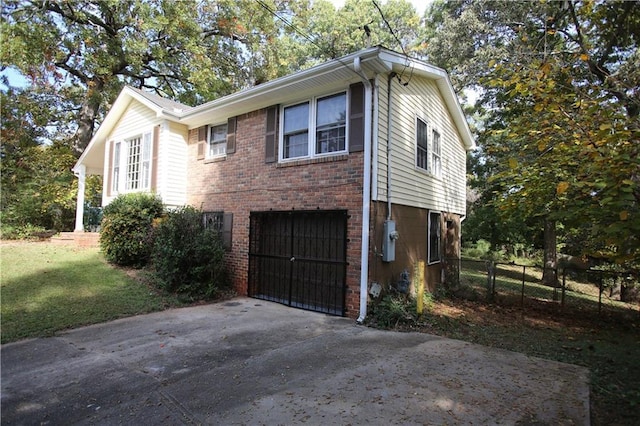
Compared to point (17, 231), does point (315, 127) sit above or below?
above

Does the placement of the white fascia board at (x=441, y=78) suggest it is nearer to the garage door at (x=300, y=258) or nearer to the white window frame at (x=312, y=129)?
the white window frame at (x=312, y=129)

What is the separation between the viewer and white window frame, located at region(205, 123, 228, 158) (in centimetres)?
1043

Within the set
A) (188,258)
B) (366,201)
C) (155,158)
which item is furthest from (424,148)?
(155,158)

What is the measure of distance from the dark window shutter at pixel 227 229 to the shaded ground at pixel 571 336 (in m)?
5.25

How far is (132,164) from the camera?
1284 centimetres

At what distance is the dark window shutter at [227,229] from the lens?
968cm

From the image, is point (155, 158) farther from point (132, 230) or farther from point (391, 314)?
point (391, 314)

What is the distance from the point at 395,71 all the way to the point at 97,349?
7.51 m

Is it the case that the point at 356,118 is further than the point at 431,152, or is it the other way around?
the point at 431,152

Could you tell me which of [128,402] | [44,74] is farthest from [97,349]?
[44,74]

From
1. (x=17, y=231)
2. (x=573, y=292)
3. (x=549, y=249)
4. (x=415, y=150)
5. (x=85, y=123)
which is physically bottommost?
(x=573, y=292)

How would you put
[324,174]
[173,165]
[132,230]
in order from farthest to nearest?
1. [173,165]
2. [132,230]
3. [324,174]

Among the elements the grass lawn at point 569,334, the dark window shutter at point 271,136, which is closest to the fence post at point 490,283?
the grass lawn at point 569,334

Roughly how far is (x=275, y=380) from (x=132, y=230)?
817cm
